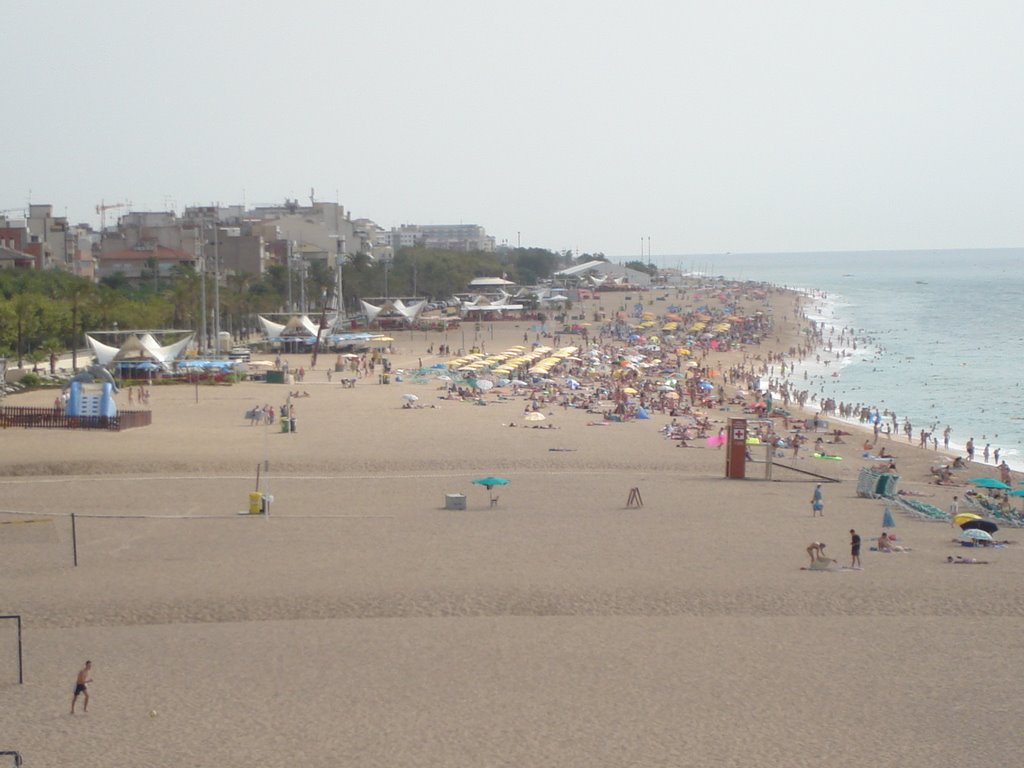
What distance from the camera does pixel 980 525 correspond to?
707 inches

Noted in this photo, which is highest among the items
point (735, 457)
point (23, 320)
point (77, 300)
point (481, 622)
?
point (77, 300)

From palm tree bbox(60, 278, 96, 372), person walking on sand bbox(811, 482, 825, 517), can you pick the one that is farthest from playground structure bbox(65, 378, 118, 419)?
person walking on sand bbox(811, 482, 825, 517)

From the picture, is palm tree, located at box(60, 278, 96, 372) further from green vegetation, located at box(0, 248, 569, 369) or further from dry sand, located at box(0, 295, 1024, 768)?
dry sand, located at box(0, 295, 1024, 768)

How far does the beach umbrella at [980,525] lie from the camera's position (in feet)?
58.9

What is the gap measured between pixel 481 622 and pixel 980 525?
8.98m

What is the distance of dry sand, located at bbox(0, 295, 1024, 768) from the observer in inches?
406

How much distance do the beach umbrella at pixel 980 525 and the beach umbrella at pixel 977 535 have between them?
0.30 metres

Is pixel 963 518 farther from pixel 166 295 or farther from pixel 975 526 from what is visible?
pixel 166 295

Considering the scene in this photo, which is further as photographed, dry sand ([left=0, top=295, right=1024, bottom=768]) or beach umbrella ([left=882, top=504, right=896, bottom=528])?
beach umbrella ([left=882, top=504, right=896, bottom=528])

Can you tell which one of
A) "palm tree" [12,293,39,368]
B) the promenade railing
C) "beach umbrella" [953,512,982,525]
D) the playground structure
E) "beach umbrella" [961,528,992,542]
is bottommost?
"beach umbrella" [961,528,992,542]

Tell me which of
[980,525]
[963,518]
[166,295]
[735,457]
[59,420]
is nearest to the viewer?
[980,525]

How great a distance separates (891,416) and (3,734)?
1173 inches

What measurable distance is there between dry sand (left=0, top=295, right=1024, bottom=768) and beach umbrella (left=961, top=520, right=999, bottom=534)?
0.68 m

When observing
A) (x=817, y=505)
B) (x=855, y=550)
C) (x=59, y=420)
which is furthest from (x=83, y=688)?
(x=59, y=420)
